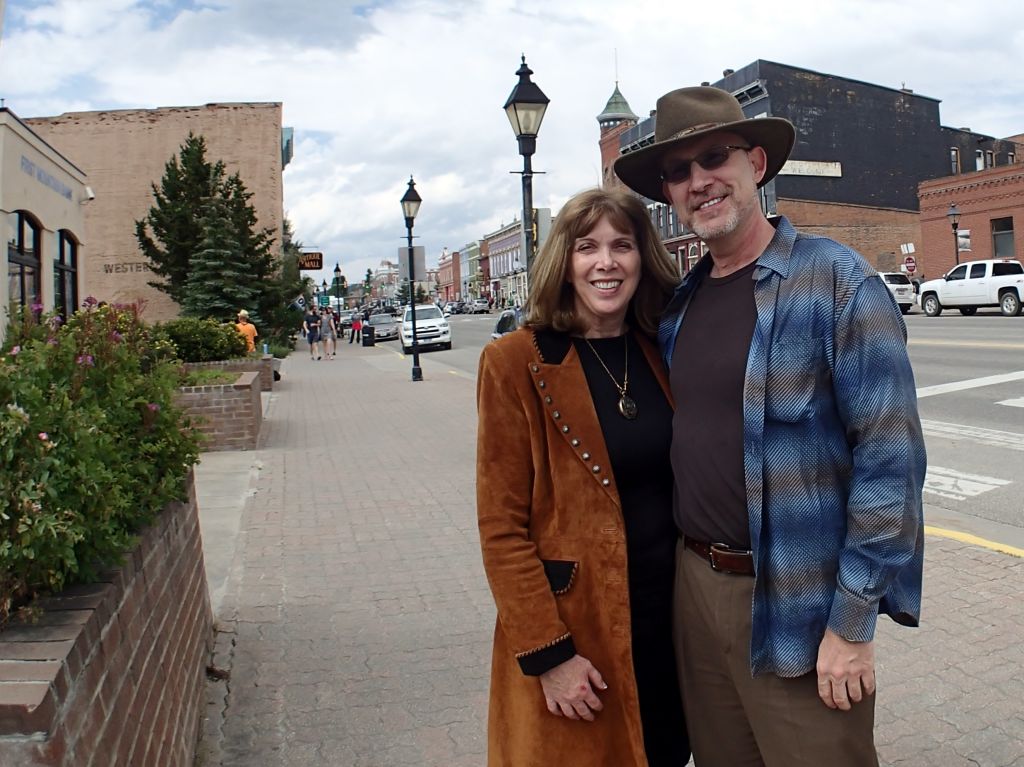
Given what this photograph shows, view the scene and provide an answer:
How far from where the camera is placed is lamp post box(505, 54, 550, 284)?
31.0 feet

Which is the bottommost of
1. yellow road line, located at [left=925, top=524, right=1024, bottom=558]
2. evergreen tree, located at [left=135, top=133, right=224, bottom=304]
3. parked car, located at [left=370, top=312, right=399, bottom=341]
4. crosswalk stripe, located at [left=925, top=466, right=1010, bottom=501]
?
yellow road line, located at [left=925, top=524, right=1024, bottom=558]

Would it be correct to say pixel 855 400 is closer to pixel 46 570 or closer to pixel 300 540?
pixel 46 570

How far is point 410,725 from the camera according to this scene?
3.57 m

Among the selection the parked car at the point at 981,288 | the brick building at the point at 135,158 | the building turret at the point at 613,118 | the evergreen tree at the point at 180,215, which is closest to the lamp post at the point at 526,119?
the evergreen tree at the point at 180,215

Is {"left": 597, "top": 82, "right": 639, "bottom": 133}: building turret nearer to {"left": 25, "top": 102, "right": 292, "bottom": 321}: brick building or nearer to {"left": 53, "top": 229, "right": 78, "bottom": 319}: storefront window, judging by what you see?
{"left": 25, "top": 102, "right": 292, "bottom": 321}: brick building

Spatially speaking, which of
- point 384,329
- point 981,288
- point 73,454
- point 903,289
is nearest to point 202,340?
point 73,454

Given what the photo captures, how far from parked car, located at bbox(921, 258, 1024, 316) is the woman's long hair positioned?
29.5 meters

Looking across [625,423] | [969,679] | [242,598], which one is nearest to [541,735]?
[625,423]

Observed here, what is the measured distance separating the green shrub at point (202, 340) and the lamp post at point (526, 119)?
8.20m

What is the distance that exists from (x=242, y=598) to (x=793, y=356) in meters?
4.10

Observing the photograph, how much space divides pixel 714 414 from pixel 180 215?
2859cm

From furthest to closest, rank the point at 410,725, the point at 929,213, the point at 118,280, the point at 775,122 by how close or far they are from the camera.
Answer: the point at 929,213 → the point at 118,280 → the point at 410,725 → the point at 775,122

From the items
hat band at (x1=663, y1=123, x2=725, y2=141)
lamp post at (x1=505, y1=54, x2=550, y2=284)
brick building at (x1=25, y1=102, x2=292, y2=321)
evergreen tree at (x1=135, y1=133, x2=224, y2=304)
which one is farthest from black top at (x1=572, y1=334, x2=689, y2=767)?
brick building at (x1=25, y1=102, x2=292, y2=321)

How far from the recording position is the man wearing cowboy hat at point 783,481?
6.05 ft
